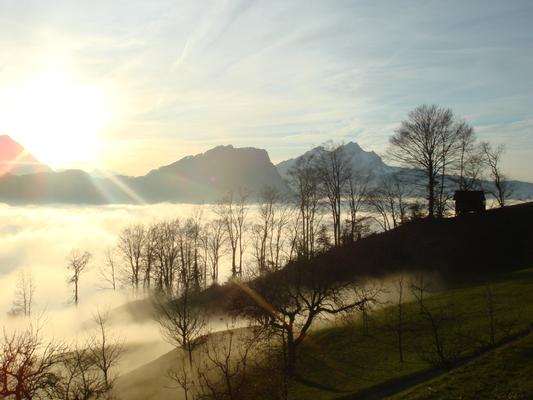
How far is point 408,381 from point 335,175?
124 ft

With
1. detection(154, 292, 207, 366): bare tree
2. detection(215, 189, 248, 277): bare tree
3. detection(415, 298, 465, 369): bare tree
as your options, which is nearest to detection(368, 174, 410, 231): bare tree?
detection(215, 189, 248, 277): bare tree

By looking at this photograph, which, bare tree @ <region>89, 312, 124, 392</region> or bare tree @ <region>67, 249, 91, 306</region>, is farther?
bare tree @ <region>67, 249, 91, 306</region>

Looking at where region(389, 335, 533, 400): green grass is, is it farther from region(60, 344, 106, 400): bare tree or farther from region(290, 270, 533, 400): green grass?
region(60, 344, 106, 400): bare tree

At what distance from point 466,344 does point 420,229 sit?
29.6 metres

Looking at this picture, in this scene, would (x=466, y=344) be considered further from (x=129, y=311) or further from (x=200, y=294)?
(x=129, y=311)

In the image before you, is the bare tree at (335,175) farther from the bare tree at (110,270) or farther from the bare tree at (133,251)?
the bare tree at (110,270)

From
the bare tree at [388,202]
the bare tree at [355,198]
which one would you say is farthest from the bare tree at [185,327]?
the bare tree at [388,202]

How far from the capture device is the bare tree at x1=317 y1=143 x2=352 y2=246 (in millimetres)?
57688

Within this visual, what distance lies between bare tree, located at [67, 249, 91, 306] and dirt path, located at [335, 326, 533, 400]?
2567 inches

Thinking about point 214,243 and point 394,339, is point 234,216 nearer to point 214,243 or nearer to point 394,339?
point 214,243

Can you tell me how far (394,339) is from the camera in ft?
101

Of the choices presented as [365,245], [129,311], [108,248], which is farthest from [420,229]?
[108,248]

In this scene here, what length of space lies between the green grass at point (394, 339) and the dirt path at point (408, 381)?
0.44m

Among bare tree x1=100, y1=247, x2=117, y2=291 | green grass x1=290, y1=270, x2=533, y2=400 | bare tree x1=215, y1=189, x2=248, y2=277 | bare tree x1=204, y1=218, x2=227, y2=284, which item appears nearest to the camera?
green grass x1=290, y1=270, x2=533, y2=400
